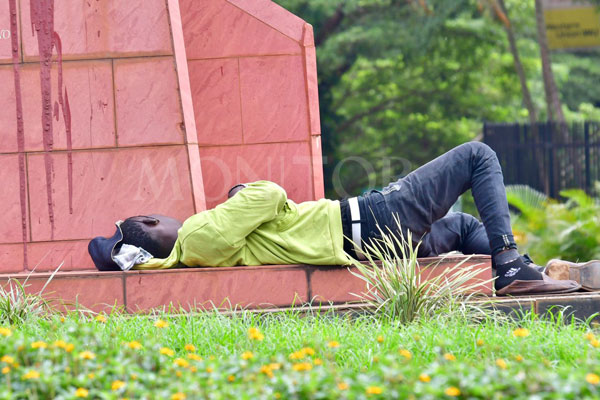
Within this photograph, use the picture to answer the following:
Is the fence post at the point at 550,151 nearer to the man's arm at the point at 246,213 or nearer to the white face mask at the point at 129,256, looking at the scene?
the man's arm at the point at 246,213

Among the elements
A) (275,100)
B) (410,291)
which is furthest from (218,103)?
(410,291)

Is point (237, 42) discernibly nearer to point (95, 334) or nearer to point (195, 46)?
point (195, 46)

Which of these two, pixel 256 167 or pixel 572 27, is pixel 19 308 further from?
pixel 572 27

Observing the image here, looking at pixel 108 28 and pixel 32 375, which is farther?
pixel 108 28

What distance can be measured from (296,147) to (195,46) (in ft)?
3.86

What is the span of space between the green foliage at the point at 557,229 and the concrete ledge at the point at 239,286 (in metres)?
5.67

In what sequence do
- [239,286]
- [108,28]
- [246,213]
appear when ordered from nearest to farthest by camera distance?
1. [246,213]
2. [239,286]
3. [108,28]

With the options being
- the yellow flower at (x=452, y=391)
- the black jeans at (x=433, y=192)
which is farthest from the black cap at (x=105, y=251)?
the yellow flower at (x=452, y=391)

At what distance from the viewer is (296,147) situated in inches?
254

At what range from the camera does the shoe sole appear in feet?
16.0

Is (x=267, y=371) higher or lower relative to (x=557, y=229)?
higher

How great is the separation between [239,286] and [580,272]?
2.05 metres

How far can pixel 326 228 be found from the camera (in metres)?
4.89

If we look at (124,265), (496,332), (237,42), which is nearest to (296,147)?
(237,42)
